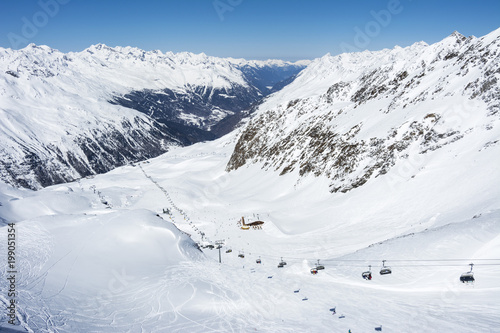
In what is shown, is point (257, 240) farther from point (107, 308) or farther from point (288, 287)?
point (107, 308)

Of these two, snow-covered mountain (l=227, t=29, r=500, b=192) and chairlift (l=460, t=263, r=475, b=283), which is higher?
snow-covered mountain (l=227, t=29, r=500, b=192)

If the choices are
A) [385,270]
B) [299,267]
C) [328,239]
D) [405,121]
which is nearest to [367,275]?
[385,270]

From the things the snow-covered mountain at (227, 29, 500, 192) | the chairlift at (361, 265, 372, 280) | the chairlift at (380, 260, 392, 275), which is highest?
the snow-covered mountain at (227, 29, 500, 192)

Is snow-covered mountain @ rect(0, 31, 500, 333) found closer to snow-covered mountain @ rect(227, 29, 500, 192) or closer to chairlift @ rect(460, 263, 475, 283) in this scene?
snow-covered mountain @ rect(227, 29, 500, 192)

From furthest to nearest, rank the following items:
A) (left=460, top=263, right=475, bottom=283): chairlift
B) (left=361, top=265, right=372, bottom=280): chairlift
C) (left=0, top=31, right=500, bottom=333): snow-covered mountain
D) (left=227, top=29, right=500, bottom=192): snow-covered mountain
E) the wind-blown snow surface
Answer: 1. (left=227, top=29, right=500, bottom=192): snow-covered mountain
2. (left=361, top=265, right=372, bottom=280): chairlift
3. (left=460, top=263, right=475, bottom=283): chairlift
4. (left=0, top=31, right=500, bottom=333): snow-covered mountain
5. the wind-blown snow surface

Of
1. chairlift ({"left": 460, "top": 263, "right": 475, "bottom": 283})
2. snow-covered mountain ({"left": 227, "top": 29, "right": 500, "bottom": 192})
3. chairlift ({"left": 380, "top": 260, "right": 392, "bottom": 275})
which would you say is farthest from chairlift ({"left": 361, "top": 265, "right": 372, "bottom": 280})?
snow-covered mountain ({"left": 227, "top": 29, "right": 500, "bottom": 192})

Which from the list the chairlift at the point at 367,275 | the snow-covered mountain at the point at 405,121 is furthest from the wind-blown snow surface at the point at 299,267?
the snow-covered mountain at the point at 405,121

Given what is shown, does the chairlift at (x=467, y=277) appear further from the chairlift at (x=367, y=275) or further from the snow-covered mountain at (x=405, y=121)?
the snow-covered mountain at (x=405, y=121)
